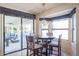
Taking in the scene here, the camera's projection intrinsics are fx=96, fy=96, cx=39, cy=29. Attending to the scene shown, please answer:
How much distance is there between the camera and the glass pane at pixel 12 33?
5.81 feet

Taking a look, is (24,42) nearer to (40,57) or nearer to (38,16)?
(40,57)

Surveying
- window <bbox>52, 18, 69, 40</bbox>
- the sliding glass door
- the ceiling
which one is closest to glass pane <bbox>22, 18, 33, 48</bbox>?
the sliding glass door

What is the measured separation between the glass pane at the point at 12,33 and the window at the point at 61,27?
69cm

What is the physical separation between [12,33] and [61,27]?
3.03ft

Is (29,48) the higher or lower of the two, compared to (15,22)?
lower

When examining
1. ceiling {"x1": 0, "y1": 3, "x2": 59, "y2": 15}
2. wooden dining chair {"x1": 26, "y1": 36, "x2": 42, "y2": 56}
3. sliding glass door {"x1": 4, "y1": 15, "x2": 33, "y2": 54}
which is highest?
ceiling {"x1": 0, "y1": 3, "x2": 59, "y2": 15}

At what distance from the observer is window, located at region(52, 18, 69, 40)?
1794 millimetres

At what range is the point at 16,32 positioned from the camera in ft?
6.01

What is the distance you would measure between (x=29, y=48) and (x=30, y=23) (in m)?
0.49

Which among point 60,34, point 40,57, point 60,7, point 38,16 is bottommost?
point 40,57

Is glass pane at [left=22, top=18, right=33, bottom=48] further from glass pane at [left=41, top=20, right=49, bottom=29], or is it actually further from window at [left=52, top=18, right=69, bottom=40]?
window at [left=52, top=18, right=69, bottom=40]

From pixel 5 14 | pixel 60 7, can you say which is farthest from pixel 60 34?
pixel 5 14

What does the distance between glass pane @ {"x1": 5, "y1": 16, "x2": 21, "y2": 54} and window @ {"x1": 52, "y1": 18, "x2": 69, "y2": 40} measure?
0.69m

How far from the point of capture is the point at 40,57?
178cm
